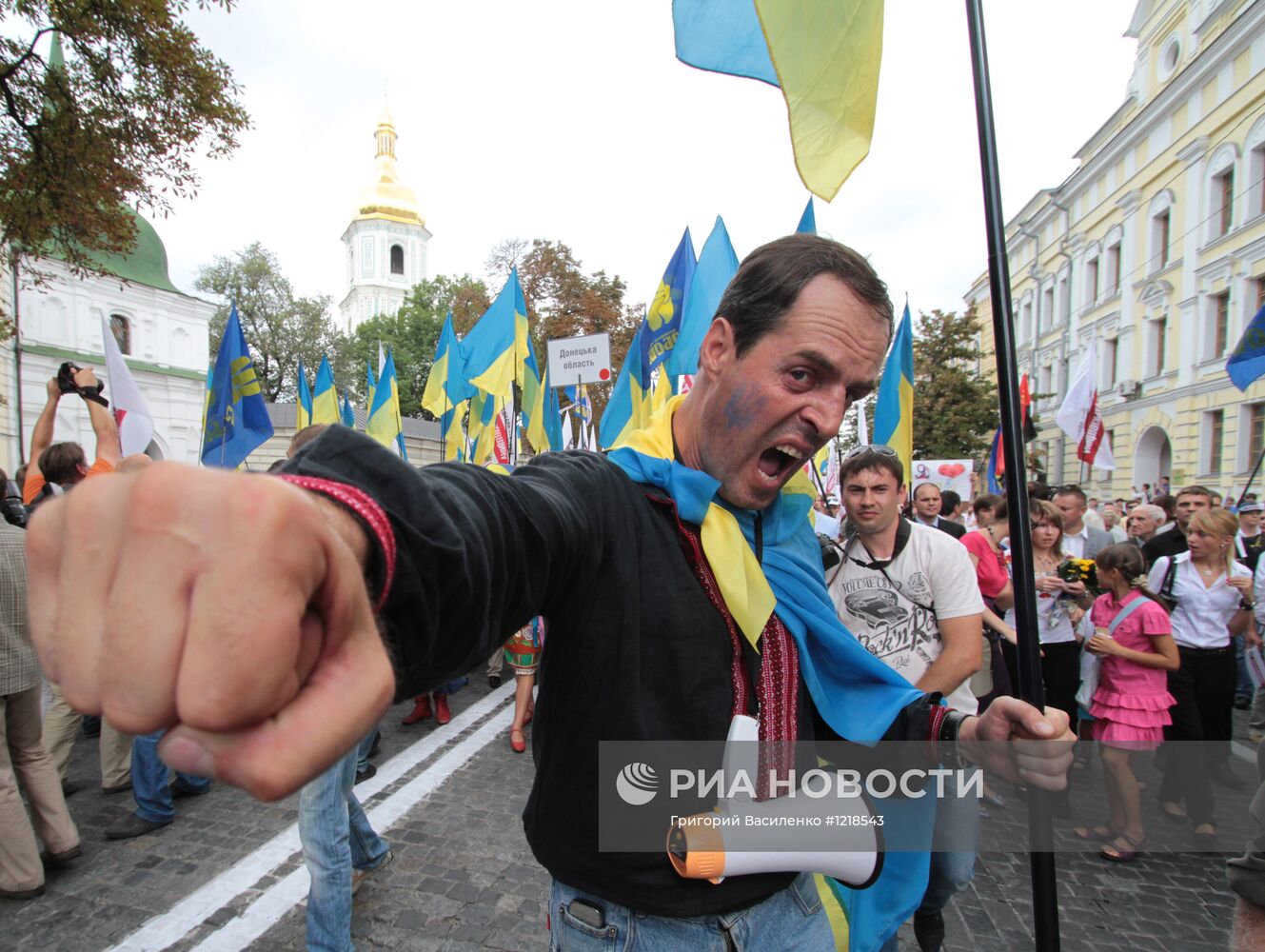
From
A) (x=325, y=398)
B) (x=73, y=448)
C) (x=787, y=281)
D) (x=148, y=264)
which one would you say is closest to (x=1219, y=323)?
(x=325, y=398)

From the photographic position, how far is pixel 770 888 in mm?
1415

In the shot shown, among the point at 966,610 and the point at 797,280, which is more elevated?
the point at 797,280

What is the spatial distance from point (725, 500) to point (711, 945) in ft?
2.89

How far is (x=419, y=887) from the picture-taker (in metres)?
3.43

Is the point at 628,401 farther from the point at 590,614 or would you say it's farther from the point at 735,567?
the point at 590,614

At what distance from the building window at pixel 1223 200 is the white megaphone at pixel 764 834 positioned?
27.8 meters

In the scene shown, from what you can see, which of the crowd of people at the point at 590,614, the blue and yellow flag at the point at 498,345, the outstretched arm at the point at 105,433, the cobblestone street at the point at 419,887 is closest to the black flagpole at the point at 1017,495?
the crowd of people at the point at 590,614

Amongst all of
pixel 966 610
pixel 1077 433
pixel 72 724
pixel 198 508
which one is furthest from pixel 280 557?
pixel 1077 433

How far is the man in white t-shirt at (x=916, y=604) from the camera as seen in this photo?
305 centimetres

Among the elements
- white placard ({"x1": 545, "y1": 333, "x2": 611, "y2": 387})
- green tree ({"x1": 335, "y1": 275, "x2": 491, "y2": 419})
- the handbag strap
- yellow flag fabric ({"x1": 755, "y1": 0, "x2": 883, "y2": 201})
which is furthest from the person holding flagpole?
green tree ({"x1": 335, "y1": 275, "x2": 491, "y2": 419})

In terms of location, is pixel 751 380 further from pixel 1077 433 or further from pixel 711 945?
pixel 1077 433

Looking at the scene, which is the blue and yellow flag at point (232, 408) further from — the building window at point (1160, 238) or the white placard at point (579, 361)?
the building window at point (1160, 238)

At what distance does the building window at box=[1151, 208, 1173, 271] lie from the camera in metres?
24.7

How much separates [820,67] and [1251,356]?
26.1ft
